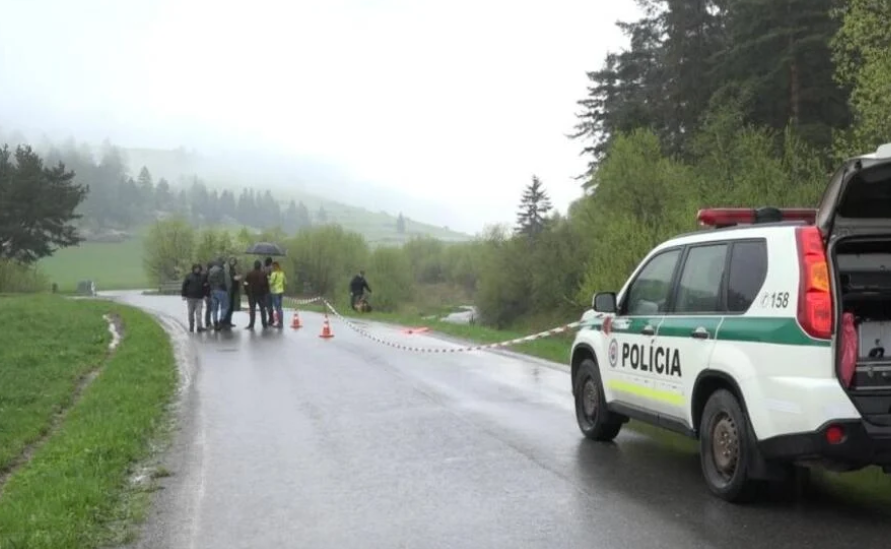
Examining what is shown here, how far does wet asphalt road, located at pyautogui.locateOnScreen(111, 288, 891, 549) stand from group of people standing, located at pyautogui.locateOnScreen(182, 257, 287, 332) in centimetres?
996

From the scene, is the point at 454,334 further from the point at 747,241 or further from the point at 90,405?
the point at 747,241

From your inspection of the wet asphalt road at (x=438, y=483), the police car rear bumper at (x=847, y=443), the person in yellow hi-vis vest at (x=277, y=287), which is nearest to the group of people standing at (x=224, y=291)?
the person in yellow hi-vis vest at (x=277, y=287)

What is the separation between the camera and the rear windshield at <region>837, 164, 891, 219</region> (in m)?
5.82

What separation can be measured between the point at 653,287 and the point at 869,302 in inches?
74.3

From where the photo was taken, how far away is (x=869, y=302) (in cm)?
596

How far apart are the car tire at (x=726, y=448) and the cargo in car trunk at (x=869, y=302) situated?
32.6 inches

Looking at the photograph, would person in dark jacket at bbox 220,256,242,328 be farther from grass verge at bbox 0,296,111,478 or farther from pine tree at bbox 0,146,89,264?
pine tree at bbox 0,146,89,264

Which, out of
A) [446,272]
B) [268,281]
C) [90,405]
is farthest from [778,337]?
[446,272]

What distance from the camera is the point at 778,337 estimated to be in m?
5.51

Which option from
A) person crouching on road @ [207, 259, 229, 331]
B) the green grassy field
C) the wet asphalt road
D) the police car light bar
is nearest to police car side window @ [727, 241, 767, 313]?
the police car light bar

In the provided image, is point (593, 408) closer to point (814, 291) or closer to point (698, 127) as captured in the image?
point (814, 291)

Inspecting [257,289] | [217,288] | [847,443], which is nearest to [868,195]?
[847,443]

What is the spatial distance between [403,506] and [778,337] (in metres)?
2.82

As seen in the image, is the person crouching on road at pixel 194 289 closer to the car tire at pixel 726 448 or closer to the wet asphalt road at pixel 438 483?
the wet asphalt road at pixel 438 483
